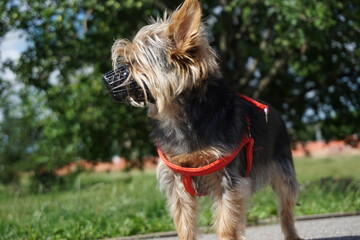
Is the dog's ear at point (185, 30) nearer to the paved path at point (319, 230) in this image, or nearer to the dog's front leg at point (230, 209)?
the dog's front leg at point (230, 209)

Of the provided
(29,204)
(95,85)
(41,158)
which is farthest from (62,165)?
(29,204)

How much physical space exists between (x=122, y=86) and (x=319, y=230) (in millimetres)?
3241

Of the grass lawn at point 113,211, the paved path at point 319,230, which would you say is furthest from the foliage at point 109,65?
the paved path at point 319,230

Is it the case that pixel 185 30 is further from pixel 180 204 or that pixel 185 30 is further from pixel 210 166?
pixel 180 204

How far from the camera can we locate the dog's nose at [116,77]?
4.28 m

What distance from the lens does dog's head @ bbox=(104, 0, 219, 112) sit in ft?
14.1

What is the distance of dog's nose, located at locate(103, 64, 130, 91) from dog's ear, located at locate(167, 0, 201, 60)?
407mm

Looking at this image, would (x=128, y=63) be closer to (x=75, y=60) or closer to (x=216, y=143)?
(x=216, y=143)

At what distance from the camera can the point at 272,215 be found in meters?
7.60

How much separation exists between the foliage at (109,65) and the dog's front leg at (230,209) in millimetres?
5111

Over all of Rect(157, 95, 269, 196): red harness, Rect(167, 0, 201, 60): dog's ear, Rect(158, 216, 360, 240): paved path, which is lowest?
Rect(158, 216, 360, 240): paved path

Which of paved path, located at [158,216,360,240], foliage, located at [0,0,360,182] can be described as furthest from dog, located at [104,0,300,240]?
foliage, located at [0,0,360,182]

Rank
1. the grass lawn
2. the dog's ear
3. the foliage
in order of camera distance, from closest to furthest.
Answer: the dog's ear < the grass lawn < the foliage

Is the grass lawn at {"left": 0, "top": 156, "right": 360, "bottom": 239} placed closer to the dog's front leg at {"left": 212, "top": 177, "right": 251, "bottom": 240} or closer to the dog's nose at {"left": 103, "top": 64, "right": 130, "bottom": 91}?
the dog's front leg at {"left": 212, "top": 177, "right": 251, "bottom": 240}
